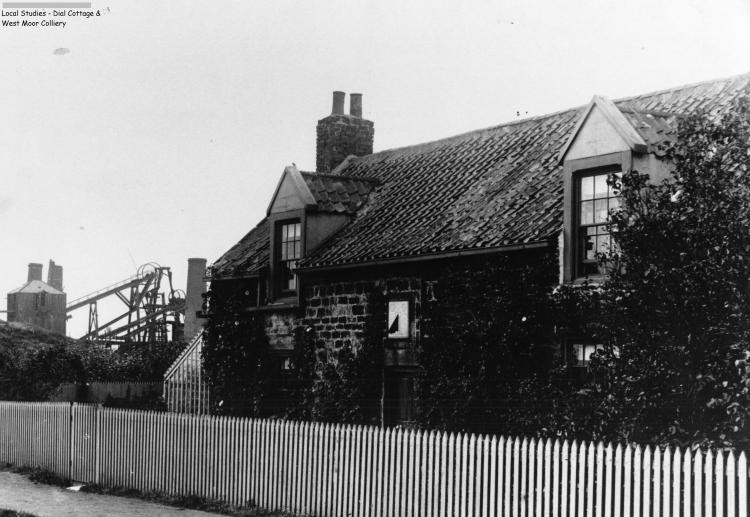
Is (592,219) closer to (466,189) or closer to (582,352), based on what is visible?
(582,352)

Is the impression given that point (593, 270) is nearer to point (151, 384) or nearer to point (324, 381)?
point (324, 381)

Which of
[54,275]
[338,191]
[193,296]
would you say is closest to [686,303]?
[338,191]

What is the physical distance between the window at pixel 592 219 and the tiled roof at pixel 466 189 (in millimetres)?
426

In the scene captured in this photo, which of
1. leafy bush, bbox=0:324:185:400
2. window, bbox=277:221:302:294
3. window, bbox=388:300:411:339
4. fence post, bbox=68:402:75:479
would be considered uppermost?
window, bbox=277:221:302:294

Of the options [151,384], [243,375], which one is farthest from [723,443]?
[151,384]

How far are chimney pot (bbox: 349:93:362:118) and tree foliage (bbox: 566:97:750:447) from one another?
52.6ft

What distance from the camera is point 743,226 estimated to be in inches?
334

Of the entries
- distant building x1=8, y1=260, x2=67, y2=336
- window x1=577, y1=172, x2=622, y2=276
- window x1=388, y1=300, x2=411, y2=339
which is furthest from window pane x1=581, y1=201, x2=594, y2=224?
distant building x1=8, y1=260, x2=67, y2=336

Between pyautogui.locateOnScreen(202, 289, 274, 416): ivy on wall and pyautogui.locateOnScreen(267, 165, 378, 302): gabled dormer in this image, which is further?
pyautogui.locateOnScreen(202, 289, 274, 416): ivy on wall

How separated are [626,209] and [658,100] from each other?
7.70 meters

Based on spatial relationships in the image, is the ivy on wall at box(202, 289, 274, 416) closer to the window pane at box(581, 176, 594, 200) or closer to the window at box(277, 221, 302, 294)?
the window at box(277, 221, 302, 294)

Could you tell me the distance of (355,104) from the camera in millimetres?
24953

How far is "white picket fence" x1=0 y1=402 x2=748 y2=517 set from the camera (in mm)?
8875

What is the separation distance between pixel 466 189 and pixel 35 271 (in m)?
43.7
